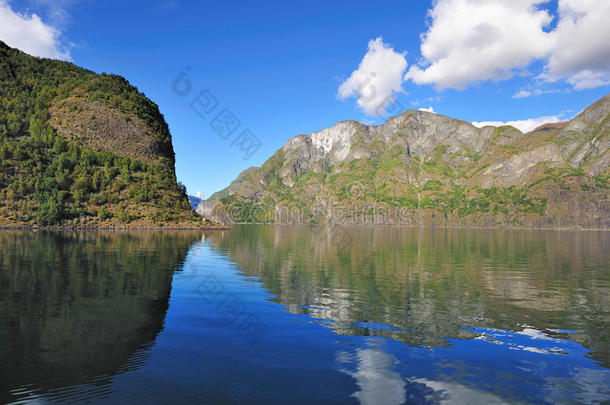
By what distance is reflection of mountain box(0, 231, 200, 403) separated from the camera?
15.5 meters

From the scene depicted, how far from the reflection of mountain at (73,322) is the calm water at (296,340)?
110 mm

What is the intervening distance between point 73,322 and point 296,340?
13664 mm

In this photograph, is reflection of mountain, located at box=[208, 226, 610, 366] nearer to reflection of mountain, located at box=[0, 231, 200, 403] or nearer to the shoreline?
reflection of mountain, located at box=[0, 231, 200, 403]

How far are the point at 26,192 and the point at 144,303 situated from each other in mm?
182626

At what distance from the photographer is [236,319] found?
2595 centimetres

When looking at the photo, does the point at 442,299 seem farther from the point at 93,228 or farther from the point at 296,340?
the point at 93,228

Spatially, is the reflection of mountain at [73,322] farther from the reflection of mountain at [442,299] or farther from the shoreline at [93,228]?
the shoreline at [93,228]

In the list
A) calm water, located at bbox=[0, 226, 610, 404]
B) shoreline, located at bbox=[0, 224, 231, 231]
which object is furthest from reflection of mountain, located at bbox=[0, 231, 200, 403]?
shoreline, located at bbox=[0, 224, 231, 231]

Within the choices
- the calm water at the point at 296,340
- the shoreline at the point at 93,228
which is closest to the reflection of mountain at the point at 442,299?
the calm water at the point at 296,340

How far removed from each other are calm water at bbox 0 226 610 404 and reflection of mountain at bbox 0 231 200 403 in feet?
0.36

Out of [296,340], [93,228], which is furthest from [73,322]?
[93,228]

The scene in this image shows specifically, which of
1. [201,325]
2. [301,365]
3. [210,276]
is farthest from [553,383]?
[210,276]

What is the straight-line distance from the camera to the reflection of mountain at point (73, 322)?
15.5 metres

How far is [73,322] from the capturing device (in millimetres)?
22500
